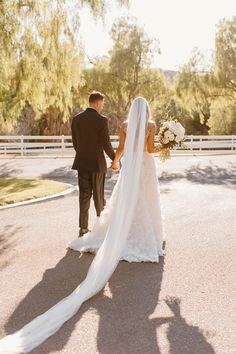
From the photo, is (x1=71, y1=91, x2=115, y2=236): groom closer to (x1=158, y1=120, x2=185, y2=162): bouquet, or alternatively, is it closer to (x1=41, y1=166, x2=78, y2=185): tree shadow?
(x1=158, y1=120, x2=185, y2=162): bouquet

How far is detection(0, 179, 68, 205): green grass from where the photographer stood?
37.1 ft

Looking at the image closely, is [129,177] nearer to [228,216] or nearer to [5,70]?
[228,216]

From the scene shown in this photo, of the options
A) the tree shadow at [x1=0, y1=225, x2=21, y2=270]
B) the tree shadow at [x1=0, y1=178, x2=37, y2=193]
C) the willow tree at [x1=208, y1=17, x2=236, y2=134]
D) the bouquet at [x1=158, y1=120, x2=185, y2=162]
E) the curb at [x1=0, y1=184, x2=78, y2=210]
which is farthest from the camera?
the willow tree at [x1=208, y1=17, x2=236, y2=134]

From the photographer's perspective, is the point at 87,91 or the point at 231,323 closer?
the point at 231,323

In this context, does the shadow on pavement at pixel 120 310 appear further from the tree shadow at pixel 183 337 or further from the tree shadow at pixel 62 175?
the tree shadow at pixel 62 175

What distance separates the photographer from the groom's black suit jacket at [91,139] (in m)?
7.39

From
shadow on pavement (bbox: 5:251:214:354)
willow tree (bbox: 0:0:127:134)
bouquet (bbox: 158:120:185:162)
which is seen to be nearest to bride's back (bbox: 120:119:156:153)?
bouquet (bbox: 158:120:185:162)

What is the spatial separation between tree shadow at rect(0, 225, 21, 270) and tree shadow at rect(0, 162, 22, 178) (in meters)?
8.93

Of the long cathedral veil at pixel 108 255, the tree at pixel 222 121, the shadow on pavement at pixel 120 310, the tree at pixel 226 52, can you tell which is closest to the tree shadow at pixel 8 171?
the long cathedral veil at pixel 108 255

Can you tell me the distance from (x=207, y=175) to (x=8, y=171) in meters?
7.19

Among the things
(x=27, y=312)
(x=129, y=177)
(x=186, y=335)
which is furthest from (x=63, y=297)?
(x=129, y=177)

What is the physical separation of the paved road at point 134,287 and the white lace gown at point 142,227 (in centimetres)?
20

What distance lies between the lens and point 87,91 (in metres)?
36.9

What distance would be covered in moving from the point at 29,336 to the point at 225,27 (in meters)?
31.5
